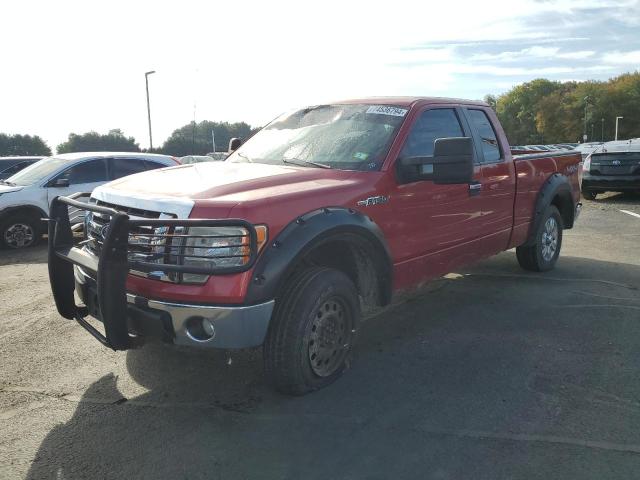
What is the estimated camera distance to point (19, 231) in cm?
947

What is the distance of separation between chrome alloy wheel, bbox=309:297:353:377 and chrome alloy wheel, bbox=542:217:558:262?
3.70 m

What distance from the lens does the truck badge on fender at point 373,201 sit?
12.6 ft

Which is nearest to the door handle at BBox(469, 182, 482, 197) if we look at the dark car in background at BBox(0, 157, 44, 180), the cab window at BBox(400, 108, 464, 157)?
the cab window at BBox(400, 108, 464, 157)

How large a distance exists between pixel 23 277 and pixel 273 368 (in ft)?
16.9

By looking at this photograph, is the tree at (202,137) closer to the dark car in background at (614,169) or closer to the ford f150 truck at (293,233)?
the dark car in background at (614,169)

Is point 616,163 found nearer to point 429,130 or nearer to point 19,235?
point 429,130

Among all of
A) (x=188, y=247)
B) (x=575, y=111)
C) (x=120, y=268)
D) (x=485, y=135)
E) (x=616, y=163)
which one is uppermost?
(x=575, y=111)

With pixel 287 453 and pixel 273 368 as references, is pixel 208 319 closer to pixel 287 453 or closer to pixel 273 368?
pixel 273 368

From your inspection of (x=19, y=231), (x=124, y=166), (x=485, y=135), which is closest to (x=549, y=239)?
(x=485, y=135)

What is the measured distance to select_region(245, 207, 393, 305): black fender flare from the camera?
10.4 feet

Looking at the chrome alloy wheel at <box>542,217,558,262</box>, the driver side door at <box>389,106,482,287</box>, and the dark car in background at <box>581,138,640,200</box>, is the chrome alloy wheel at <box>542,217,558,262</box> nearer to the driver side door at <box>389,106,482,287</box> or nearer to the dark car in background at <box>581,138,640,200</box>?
the driver side door at <box>389,106,482,287</box>

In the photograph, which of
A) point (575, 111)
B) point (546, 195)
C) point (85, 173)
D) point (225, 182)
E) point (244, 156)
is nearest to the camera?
point (225, 182)

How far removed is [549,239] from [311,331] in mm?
4337

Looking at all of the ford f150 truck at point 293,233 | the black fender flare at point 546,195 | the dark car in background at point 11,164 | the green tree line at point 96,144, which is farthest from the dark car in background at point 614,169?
the green tree line at point 96,144
